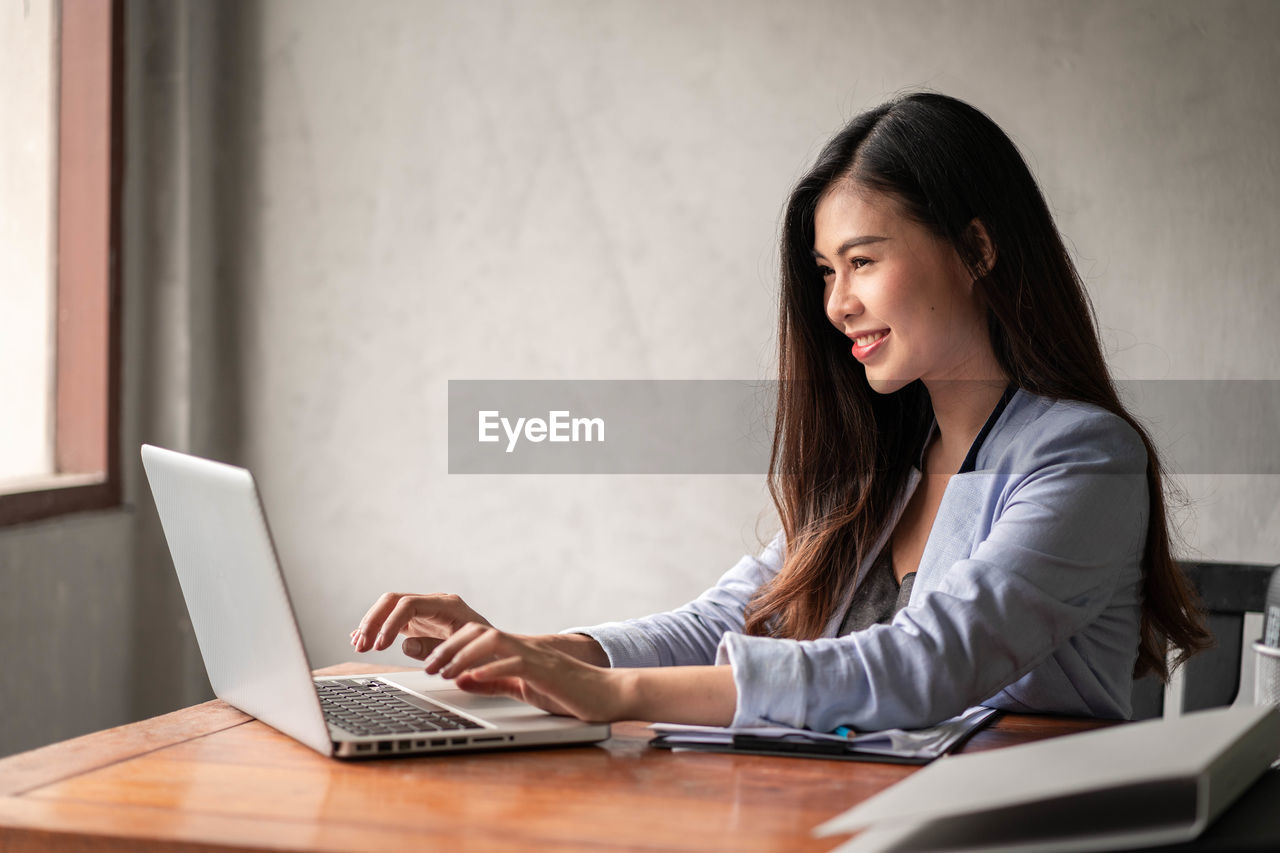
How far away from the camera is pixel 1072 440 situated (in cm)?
119

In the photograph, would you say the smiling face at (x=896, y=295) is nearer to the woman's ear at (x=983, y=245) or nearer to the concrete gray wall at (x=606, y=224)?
the woman's ear at (x=983, y=245)

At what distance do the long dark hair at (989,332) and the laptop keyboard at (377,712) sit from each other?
1.64 feet

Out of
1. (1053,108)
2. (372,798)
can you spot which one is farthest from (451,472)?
(372,798)

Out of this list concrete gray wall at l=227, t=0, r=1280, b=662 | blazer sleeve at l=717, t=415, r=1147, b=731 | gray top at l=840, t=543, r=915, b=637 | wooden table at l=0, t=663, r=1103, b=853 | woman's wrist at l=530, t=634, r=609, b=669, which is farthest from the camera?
concrete gray wall at l=227, t=0, r=1280, b=662

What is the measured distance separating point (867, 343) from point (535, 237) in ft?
4.79

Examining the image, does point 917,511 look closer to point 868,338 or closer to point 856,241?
point 868,338

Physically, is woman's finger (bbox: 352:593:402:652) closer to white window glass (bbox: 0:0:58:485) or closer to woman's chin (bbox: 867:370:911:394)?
woman's chin (bbox: 867:370:911:394)

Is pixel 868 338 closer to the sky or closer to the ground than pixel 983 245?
closer to the ground

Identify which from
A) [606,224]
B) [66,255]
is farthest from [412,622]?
[66,255]

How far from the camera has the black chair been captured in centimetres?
158

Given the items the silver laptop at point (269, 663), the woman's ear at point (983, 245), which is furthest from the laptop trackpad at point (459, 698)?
the woman's ear at point (983, 245)

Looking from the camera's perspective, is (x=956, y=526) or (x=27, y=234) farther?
(x=27, y=234)

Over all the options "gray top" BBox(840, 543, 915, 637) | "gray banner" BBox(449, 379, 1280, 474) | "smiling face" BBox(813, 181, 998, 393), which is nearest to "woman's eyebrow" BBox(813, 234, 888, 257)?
"smiling face" BBox(813, 181, 998, 393)

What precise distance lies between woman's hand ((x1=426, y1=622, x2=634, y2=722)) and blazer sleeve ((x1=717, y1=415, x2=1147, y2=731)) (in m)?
0.10
